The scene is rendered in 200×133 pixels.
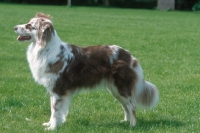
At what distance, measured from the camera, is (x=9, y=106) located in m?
8.59

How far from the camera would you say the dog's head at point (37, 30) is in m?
7.36

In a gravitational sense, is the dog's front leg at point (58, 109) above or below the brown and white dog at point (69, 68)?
below

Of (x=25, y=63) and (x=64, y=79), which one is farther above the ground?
(x=64, y=79)

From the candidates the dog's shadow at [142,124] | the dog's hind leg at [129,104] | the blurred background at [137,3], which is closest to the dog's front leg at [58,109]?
the dog's shadow at [142,124]

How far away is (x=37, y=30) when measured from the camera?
7.42 meters

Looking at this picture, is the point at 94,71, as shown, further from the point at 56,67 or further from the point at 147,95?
the point at 147,95

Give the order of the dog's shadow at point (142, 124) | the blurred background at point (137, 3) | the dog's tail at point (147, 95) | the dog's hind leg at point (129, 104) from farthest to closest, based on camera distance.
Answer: the blurred background at point (137, 3) → the dog's tail at point (147, 95) → the dog's hind leg at point (129, 104) → the dog's shadow at point (142, 124)

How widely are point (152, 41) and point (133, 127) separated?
42.6 feet

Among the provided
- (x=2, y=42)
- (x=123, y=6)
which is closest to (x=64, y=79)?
(x=2, y=42)

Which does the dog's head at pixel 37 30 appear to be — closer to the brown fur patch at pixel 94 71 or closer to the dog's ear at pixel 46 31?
the dog's ear at pixel 46 31

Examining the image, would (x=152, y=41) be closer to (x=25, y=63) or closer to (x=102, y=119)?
(x=25, y=63)

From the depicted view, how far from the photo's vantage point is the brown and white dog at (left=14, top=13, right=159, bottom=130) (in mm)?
7434

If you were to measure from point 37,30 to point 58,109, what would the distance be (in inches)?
50.2

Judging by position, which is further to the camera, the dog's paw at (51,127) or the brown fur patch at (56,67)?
the brown fur patch at (56,67)
